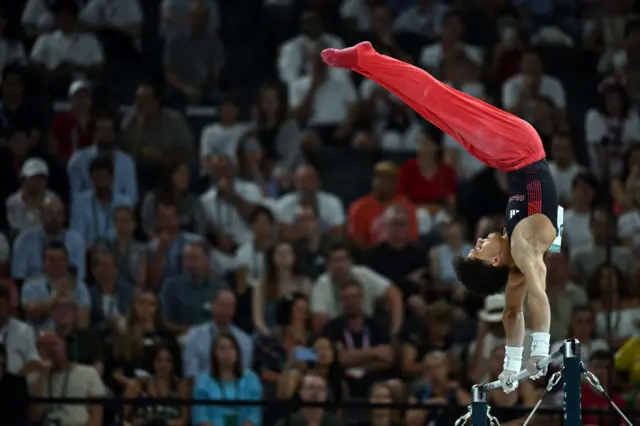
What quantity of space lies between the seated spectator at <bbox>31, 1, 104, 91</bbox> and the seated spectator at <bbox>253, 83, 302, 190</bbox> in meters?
1.29

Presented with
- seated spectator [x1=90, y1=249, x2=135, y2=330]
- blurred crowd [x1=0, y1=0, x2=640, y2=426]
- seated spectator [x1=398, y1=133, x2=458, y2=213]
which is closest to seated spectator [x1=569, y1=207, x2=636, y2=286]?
blurred crowd [x1=0, y1=0, x2=640, y2=426]

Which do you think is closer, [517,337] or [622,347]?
[517,337]

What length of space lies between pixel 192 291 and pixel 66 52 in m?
2.29

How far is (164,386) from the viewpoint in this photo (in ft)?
26.1

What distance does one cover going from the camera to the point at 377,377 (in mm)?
8047

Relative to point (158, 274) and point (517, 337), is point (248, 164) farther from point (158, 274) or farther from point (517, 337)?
point (517, 337)

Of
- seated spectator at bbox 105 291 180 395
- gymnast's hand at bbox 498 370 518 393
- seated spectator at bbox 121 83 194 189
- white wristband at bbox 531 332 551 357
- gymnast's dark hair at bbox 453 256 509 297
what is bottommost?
seated spectator at bbox 105 291 180 395

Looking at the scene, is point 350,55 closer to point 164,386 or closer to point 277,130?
point 164,386

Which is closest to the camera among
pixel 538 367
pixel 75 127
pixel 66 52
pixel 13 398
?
pixel 538 367

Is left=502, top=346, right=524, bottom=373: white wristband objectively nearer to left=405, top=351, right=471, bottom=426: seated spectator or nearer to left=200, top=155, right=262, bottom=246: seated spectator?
left=405, top=351, right=471, bottom=426: seated spectator

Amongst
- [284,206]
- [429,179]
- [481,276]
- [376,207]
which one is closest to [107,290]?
[284,206]

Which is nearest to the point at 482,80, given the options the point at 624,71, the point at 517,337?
the point at 624,71

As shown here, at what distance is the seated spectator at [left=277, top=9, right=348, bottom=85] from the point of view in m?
9.68

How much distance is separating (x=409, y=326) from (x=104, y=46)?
331 cm
